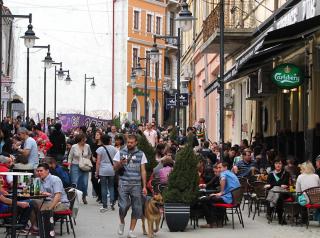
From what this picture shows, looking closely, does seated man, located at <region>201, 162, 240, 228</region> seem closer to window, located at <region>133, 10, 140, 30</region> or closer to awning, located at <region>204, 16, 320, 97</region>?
awning, located at <region>204, 16, 320, 97</region>

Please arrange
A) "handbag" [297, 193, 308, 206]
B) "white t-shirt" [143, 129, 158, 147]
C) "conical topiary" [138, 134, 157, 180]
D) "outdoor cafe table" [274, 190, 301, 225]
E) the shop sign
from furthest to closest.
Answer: "white t-shirt" [143, 129, 158, 147]
"conical topiary" [138, 134, 157, 180]
"outdoor cafe table" [274, 190, 301, 225]
"handbag" [297, 193, 308, 206]
the shop sign

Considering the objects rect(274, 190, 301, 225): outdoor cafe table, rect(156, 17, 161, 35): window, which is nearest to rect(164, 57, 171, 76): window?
rect(156, 17, 161, 35): window

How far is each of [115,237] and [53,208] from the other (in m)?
1.56

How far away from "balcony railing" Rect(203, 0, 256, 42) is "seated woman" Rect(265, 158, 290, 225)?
37.7ft

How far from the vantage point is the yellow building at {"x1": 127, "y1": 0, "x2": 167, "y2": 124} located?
79438mm

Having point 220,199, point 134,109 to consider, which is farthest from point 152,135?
Answer: point 134,109

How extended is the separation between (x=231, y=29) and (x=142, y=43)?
52438 mm

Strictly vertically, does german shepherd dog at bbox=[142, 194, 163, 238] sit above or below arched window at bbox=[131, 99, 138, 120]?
below

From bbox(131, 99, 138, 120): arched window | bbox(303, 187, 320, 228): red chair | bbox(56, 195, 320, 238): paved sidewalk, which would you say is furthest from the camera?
bbox(131, 99, 138, 120): arched window

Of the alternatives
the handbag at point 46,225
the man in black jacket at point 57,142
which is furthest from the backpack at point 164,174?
the man in black jacket at point 57,142

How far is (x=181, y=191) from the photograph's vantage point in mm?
16531

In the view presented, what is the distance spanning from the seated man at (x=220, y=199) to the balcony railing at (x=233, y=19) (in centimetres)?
1266

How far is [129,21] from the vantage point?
7962 centimetres

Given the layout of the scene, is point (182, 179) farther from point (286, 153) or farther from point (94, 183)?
point (286, 153)
